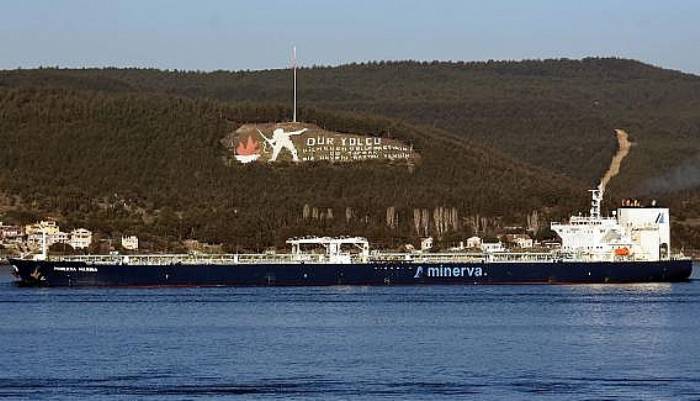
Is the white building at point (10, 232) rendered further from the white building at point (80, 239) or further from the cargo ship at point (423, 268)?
the cargo ship at point (423, 268)

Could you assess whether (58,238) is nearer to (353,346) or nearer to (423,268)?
(423,268)

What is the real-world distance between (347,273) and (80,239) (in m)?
56.7

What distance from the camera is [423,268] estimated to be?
11256cm

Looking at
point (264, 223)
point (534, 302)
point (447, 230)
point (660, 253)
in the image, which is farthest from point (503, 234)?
point (534, 302)

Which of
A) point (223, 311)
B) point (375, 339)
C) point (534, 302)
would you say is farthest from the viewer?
point (534, 302)

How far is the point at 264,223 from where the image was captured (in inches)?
6969

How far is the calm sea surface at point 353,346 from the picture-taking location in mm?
57156

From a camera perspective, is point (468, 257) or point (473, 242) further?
point (473, 242)

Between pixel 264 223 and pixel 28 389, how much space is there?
Result: 393 ft

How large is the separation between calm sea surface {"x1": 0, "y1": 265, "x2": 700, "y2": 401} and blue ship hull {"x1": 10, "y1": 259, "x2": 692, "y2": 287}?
946 centimetres

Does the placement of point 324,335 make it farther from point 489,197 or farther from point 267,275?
point 489,197

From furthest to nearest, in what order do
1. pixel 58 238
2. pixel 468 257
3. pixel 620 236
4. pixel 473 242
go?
pixel 58 238 → pixel 473 242 → pixel 468 257 → pixel 620 236

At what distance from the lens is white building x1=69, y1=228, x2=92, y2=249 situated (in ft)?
532

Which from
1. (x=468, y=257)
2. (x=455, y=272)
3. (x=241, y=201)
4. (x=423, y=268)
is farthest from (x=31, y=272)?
(x=241, y=201)
